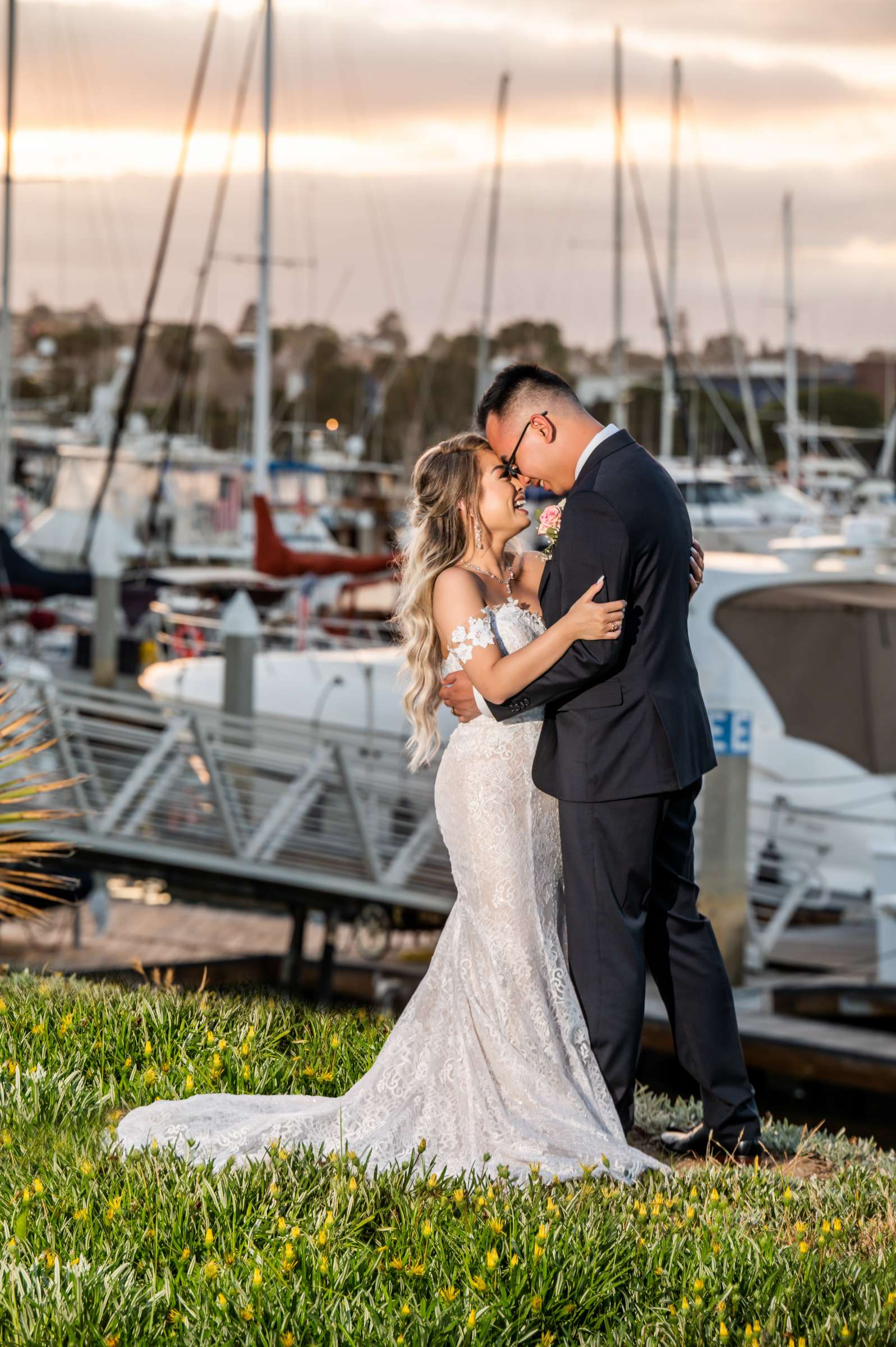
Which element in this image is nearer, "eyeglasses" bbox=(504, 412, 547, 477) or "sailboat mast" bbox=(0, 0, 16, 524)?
"eyeglasses" bbox=(504, 412, 547, 477)

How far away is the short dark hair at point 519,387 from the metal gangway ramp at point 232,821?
657 cm

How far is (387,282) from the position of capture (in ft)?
94.4

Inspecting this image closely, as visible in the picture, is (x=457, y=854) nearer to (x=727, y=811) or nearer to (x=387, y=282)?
(x=727, y=811)

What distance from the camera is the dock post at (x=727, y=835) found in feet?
32.7

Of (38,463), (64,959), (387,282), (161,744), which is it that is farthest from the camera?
(38,463)

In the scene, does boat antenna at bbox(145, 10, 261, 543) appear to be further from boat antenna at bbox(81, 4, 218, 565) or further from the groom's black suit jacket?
the groom's black suit jacket

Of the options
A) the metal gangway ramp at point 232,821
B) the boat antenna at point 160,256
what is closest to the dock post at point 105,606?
the boat antenna at point 160,256

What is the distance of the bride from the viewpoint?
13.5ft

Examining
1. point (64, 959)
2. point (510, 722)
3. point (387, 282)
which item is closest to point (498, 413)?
point (510, 722)

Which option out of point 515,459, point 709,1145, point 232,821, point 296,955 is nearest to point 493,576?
→ point 515,459

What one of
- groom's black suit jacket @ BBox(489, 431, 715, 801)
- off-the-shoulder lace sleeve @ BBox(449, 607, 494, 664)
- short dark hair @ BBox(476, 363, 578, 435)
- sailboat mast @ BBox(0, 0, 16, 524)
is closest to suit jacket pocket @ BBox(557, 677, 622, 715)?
groom's black suit jacket @ BBox(489, 431, 715, 801)

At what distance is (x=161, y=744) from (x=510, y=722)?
7.30 metres

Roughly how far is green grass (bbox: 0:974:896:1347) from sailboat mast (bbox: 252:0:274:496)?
1808 cm

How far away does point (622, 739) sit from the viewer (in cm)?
423
